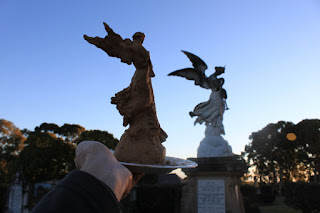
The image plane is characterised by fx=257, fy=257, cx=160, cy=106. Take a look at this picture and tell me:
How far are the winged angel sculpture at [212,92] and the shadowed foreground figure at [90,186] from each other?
26.5ft

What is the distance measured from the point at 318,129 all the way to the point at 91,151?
37.4m

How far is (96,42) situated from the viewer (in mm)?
1824

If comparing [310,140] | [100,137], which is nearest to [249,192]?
[310,140]

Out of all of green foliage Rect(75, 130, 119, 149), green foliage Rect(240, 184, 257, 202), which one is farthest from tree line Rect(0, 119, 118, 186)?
green foliage Rect(240, 184, 257, 202)

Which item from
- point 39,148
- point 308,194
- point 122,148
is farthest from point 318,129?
point 122,148

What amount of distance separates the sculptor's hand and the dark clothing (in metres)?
0.07

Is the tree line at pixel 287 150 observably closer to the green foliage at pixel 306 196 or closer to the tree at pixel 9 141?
the green foliage at pixel 306 196

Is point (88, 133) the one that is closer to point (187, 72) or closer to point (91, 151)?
point (187, 72)

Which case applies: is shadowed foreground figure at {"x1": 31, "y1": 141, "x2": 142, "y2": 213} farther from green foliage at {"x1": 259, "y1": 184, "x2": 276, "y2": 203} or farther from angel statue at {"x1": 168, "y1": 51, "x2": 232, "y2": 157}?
green foliage at {"x1": 259, "y1": 184, "x2": 276, "y2": 203}

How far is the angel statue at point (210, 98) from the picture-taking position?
8898mm

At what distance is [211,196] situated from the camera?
7.58 metres

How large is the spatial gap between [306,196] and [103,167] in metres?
15.9

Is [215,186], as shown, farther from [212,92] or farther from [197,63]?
[197,63]

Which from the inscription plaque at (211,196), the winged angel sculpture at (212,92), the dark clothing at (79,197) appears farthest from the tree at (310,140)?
the dark clothing at (79,197)
